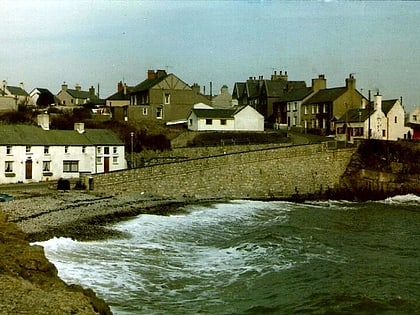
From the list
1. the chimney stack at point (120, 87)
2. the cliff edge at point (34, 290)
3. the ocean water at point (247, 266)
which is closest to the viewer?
the cliff edge at point (34, 290)

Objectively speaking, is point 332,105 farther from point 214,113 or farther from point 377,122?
point 214,113

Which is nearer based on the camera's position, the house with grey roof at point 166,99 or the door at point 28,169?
the door at point 28,169

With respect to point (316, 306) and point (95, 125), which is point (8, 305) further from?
point (95, 125)

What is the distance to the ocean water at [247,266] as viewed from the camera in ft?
42.4

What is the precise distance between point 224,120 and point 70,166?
1886 cm

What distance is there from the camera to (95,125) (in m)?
49.4

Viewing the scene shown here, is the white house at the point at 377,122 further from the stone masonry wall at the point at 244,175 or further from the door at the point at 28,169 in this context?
the door at the point at 28,169

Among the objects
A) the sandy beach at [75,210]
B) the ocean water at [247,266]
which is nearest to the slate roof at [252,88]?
the sandy beach at [75,210]

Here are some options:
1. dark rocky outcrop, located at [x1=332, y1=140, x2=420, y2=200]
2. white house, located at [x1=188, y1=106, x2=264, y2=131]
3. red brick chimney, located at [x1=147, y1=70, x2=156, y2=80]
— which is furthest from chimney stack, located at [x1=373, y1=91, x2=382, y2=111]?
red brick chimney, located at [x1=147, y1=70, x2=156, y2=80]

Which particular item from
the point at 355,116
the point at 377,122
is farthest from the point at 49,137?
the point at 377,122

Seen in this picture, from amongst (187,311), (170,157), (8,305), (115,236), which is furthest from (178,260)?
(170,157)

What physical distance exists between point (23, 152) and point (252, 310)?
27078mm

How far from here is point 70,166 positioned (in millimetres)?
38125

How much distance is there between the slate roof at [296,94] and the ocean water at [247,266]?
38.4 meters
